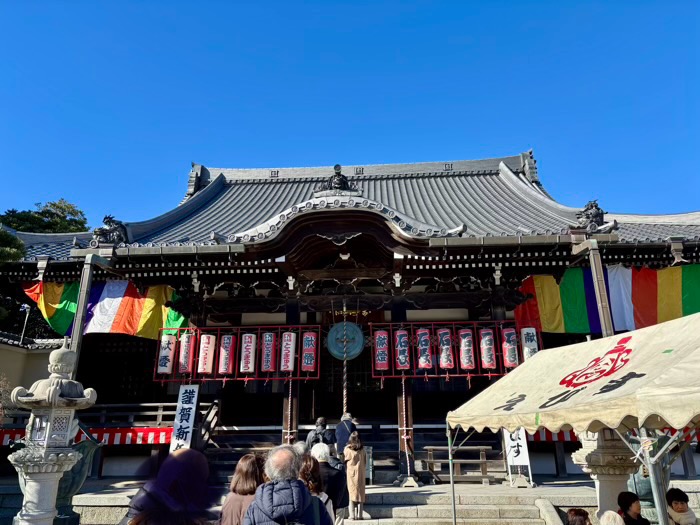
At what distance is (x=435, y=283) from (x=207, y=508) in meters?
9.67

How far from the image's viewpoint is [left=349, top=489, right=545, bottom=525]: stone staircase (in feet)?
22.5

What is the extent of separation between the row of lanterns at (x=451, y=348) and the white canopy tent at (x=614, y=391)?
4351 mm

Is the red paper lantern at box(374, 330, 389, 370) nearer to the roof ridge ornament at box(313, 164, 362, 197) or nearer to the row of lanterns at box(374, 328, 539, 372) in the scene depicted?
the row of lanterns at box(374, 328, 539, 372)

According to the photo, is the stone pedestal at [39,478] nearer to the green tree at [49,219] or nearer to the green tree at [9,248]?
the green tree at [9,248]

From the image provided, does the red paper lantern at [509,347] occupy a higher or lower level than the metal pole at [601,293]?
lower

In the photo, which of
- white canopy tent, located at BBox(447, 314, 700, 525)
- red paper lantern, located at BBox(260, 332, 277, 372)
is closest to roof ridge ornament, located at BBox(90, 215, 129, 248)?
red paper lantern, located at BBox(260, 332, 277, 372)

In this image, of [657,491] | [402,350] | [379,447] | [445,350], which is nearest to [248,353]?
[402,350]

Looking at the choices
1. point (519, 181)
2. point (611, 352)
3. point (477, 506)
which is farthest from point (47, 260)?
point (519, 181)

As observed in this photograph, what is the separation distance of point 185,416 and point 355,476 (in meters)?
4.73

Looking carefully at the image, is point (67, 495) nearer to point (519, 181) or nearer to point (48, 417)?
point (48, 417)

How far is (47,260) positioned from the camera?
34.6ft

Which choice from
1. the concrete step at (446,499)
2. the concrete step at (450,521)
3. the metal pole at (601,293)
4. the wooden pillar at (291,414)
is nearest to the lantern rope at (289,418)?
the wooden pillar at (291,414)

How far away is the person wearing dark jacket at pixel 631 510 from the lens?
425cm

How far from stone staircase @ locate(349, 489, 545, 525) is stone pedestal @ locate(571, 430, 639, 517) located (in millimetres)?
1671
